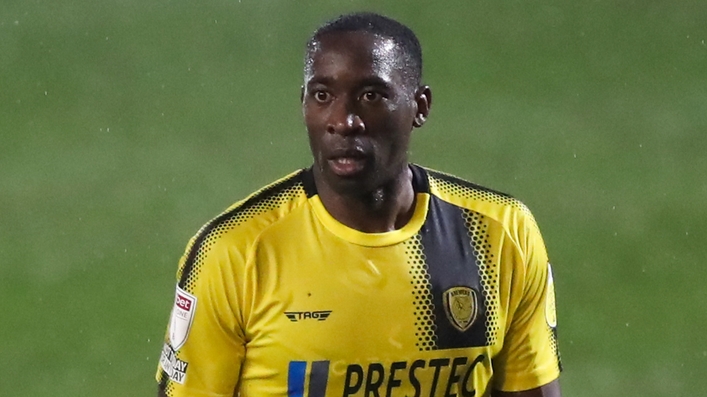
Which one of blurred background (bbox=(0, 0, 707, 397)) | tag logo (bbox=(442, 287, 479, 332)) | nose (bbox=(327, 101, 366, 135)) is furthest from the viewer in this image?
blurred background (bbox=(0, 0, 707, 397))

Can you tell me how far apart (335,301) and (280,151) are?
3.96m

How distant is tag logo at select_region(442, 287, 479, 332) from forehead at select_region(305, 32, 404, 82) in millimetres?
570

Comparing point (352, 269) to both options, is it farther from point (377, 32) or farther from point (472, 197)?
point (377, 32)

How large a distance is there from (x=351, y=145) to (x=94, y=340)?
10.3ft

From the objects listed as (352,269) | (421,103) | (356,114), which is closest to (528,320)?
(352,269)

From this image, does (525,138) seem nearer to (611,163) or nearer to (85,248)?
(611,163)

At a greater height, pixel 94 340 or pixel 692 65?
pixel 692 65

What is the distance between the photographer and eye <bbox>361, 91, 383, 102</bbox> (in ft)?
10.2

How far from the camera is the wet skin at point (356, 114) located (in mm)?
3068

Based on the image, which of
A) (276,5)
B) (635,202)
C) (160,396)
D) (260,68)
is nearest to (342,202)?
(160,396)

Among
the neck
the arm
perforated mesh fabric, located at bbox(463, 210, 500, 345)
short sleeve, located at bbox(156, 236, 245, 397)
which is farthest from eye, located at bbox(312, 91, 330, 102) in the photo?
the arm

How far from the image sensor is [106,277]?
628 centimetres

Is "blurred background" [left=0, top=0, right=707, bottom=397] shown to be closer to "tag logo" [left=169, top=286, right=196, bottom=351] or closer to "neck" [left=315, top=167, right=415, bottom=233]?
"tag logo" [left=169, top=286, right=196, bottom=351]

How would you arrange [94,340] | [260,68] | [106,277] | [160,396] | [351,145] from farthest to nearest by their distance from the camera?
[260,68] < [106,277] < [94,340] < [160,396] < [351,145]
